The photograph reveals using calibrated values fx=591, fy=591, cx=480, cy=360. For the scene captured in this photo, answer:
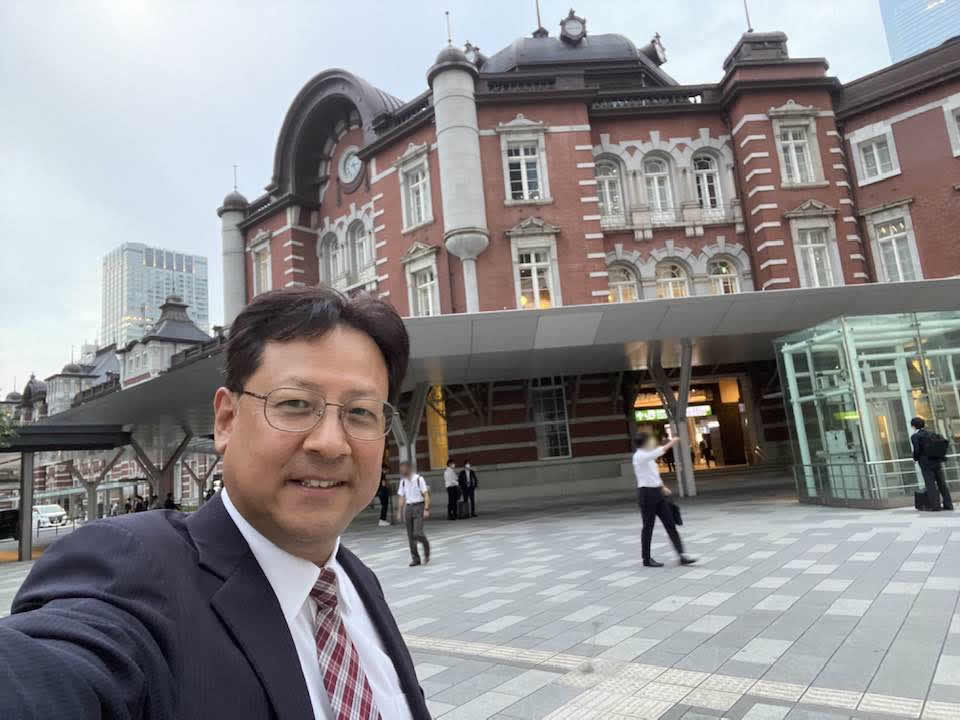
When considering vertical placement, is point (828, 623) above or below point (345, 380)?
below

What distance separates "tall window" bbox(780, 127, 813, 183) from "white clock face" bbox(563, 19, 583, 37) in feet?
30.2

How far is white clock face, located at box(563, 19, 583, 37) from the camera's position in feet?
79.0

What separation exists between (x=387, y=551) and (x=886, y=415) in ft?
33.8

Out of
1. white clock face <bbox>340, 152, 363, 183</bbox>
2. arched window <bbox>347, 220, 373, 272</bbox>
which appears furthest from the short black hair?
white clock face <bbox>340, 152, 363, 183</bbox>

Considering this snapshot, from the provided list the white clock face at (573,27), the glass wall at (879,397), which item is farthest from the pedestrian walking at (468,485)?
the white clock face at (573,27)

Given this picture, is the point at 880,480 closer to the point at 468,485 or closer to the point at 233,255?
the point at 468,485

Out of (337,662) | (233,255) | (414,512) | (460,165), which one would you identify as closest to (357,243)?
(233,255)

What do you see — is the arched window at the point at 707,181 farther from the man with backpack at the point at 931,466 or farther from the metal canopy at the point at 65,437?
the metal canopy at the point at 65,437

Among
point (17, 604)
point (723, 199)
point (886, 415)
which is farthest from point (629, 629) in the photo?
point (723, 199)

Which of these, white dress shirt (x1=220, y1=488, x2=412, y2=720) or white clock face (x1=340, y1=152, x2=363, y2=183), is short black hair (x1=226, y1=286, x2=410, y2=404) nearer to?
white dress shirt (x1=220, y1=488, x2=412, y2=720)

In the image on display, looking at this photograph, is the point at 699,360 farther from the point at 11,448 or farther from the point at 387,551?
the point at 11,448

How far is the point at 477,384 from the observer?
67.2 ft

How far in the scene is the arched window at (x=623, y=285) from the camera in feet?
68.2

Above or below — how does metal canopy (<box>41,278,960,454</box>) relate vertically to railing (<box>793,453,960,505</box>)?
above
